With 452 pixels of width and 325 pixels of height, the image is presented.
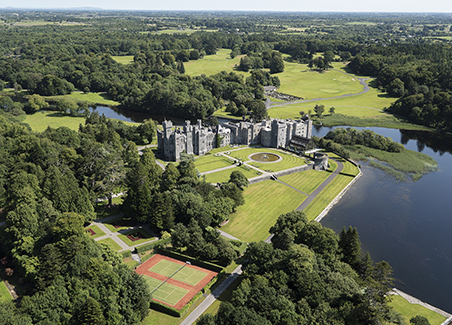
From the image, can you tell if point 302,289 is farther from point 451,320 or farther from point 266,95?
point 266,95

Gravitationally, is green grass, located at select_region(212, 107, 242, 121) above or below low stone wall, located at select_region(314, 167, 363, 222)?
below

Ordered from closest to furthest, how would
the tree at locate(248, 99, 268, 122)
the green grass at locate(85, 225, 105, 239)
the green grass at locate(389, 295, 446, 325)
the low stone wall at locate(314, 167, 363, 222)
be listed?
the green grass at locate(389, 295, 446, 325) < the green grass at locate(85, 225, 105, 239) < the low stone wall at locate(314, 167, 363, 222) < the tree at locate(248, 99, 268, 122)

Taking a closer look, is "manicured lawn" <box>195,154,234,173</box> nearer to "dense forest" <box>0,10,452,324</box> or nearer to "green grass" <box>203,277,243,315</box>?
"dense forest" <box>0,10,452,324</box>

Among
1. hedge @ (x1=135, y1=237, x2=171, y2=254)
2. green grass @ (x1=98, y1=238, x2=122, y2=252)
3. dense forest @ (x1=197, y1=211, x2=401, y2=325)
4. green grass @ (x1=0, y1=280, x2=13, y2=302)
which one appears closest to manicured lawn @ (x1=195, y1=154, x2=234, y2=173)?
hedge @ (x1=135, y1=237, x2=171, y2=254)

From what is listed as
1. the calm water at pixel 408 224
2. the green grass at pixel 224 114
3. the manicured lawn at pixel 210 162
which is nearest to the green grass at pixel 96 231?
the manicured lawn at pixel 210 162

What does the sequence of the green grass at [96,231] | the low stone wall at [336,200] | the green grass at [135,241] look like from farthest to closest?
the low stone wall at [336,200], the green grass at [96,231], the green grass at [135,241]

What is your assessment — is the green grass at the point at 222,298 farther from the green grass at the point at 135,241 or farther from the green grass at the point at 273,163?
the green grass at the point at 273,163

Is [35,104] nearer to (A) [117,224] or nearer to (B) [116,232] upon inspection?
(A) [117,224]
